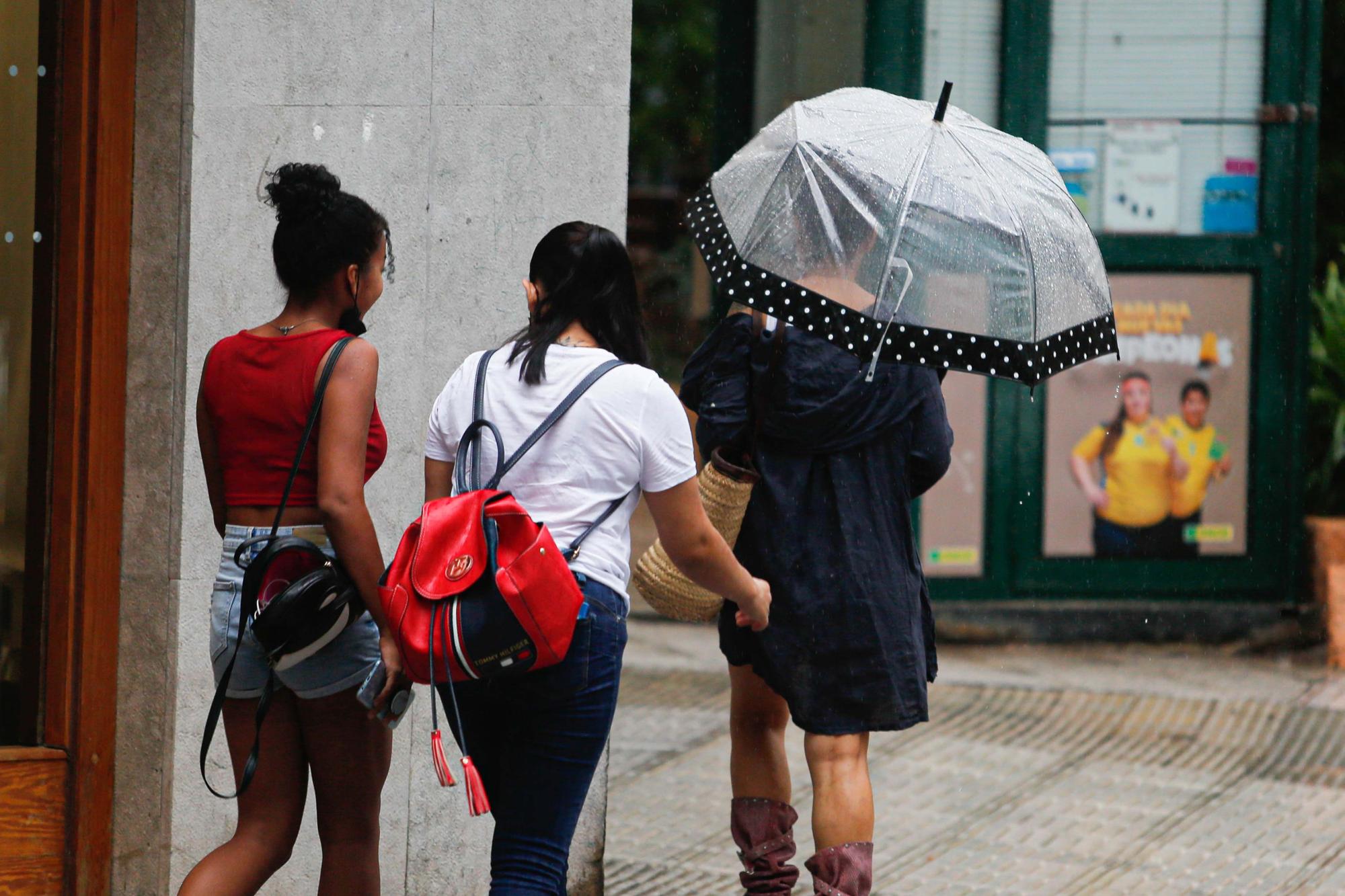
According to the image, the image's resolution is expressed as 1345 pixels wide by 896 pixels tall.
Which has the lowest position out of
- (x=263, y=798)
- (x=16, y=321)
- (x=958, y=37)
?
(x=263, y=798)

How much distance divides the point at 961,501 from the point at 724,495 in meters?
4.63

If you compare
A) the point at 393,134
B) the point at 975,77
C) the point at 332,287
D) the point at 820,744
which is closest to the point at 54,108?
the point at 393,134

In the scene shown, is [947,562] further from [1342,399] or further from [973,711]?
[1342,399]

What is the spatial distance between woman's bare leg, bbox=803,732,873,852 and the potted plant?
4.81m

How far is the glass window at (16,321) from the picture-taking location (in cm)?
414

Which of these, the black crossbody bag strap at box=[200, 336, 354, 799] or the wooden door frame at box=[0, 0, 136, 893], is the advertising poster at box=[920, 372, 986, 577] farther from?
the black crossbody bag strap at box=[200, 336, 354, 799]

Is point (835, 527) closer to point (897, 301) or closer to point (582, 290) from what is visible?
point (897, 301)

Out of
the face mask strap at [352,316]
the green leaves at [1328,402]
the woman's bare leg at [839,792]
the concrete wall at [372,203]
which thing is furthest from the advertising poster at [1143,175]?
the face mask strap at [352,316]

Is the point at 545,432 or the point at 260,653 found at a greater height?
the point at 545,432

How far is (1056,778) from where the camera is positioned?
5.91 meters

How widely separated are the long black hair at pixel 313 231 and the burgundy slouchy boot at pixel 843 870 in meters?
1.78

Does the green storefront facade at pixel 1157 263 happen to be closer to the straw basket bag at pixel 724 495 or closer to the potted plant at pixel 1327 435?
the potted plant at pixel 1327 435

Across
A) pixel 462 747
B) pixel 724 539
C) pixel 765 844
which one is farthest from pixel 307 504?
pixel 765 844

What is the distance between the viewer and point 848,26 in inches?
350
